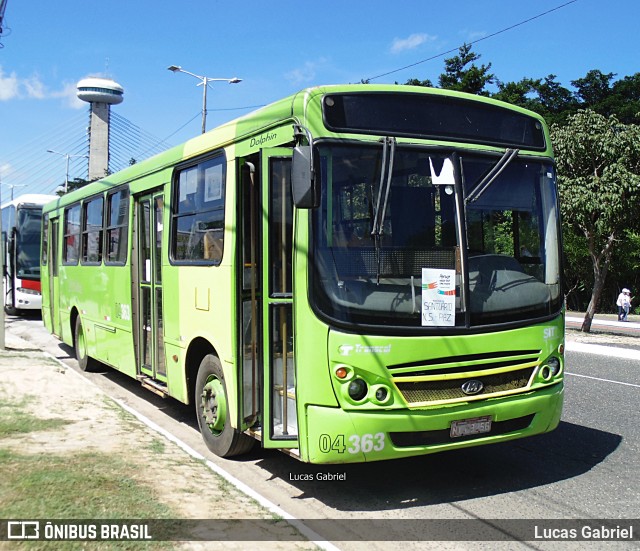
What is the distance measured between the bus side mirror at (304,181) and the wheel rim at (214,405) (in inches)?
87.3

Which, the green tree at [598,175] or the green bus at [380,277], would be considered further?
the green tree at [598,175]

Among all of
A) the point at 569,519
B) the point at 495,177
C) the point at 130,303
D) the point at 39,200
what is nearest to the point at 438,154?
the point at 495,177

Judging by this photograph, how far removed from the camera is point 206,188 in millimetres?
6812

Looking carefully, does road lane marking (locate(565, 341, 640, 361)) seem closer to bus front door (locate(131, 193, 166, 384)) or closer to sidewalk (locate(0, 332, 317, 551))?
bus front door (locate(131, 193, 166, 384))

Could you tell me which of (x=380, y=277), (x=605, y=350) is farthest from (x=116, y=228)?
(x=605, y=350)

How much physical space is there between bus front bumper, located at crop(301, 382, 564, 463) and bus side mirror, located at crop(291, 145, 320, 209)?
1.47 metres

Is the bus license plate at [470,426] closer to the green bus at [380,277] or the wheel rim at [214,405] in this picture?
the green bus at [380,277]

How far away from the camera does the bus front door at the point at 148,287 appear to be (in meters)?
8.09

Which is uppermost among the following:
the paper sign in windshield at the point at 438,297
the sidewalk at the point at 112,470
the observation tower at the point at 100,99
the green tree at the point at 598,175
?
the observation tower at the point at 100,99

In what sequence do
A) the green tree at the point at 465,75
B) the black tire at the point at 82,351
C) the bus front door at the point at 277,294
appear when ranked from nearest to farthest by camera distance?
the bus front door at the point at 277,294
the black tire at the point at 82,351
the green tree at the point at 465,75

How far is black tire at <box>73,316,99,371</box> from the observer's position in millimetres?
11695

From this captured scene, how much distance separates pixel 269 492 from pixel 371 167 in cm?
270

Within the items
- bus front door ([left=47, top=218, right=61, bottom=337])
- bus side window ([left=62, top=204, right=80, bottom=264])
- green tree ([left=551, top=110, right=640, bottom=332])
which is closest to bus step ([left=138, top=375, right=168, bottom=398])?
bus side window ([left=62, top=204, right=80, bottom=264])

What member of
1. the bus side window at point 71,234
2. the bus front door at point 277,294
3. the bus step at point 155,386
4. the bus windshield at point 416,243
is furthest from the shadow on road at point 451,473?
the bus side window at point 71,234
